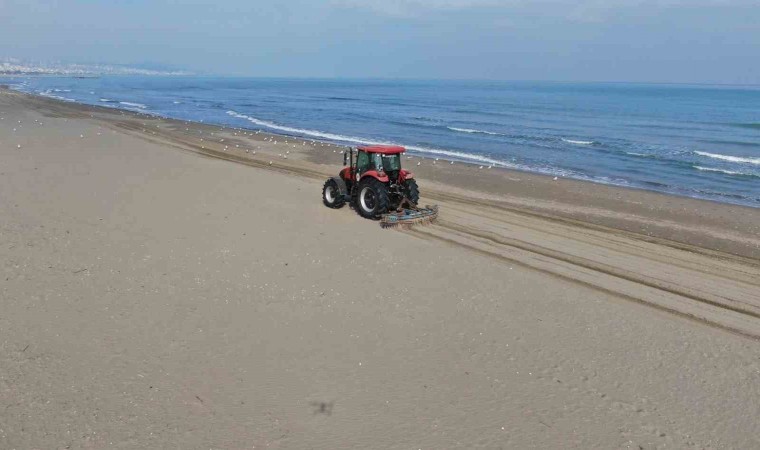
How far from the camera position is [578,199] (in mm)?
16547

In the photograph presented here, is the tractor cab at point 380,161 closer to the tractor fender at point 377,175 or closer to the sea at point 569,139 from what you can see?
the tractor fender at point 377,175

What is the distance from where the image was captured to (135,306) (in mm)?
7266

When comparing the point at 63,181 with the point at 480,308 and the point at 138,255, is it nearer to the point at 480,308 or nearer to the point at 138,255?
the point at 138,255

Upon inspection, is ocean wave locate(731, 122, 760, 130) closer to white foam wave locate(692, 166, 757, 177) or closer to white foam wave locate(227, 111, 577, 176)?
white foam wave locate(692, 166, 757, 177)

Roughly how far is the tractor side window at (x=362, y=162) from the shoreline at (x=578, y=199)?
133 inches

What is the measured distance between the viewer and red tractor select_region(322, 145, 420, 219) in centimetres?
1230

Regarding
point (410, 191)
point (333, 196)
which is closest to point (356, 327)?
point (410, 191)

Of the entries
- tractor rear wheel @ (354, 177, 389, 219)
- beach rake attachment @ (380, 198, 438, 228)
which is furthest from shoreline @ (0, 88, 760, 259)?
tractor rear wheel @ (354, 177, 389, 219)

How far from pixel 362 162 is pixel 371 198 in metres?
1.06

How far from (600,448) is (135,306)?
5954 millimetres

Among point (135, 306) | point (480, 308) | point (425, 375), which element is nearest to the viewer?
point (425, 375)

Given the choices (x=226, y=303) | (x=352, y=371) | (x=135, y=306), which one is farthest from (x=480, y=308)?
(x=135, y=306)

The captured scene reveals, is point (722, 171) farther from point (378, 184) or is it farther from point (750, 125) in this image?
point (750, 125)

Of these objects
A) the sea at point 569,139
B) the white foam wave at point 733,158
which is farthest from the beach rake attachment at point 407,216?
the white foam wave at point 733,158
